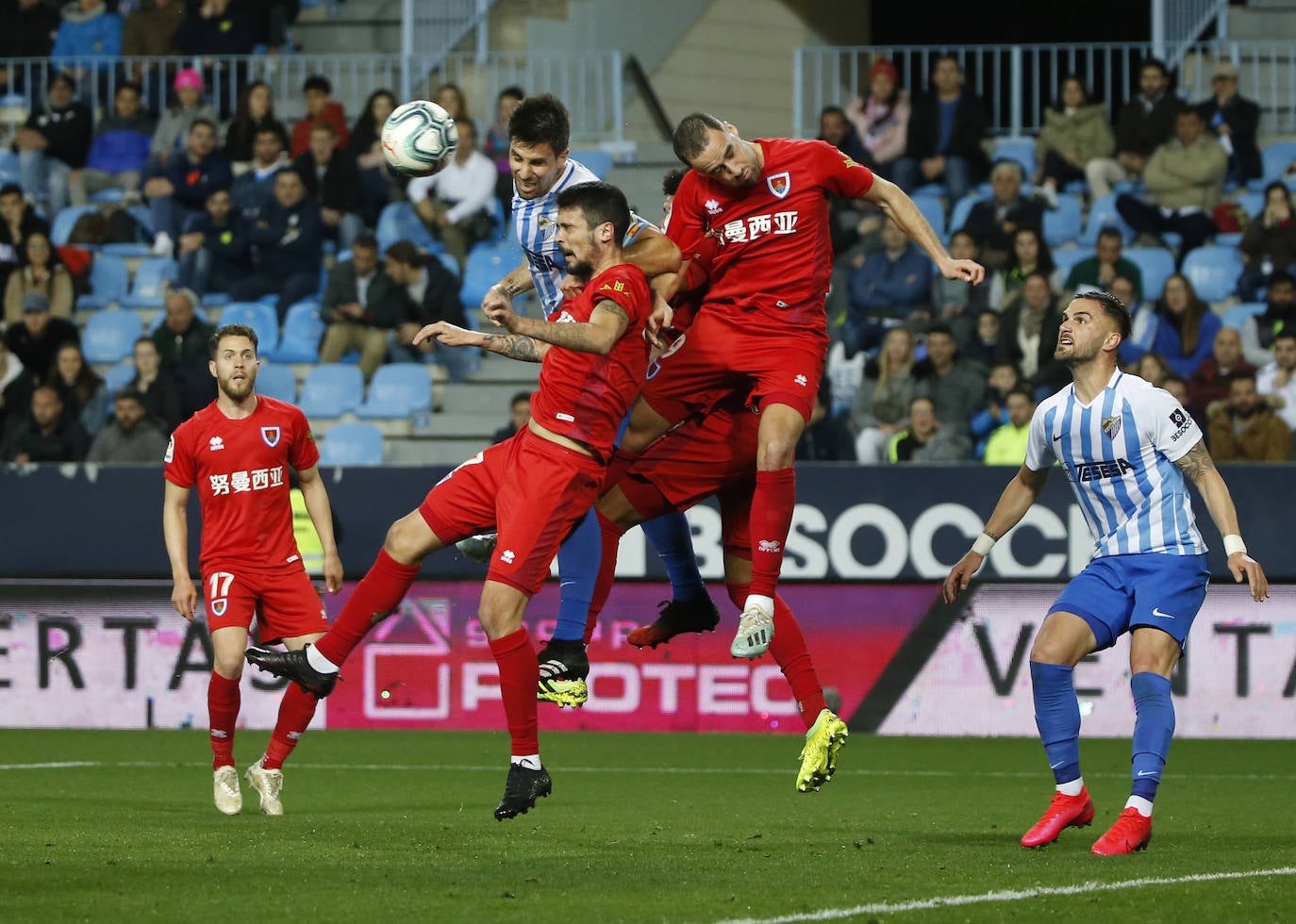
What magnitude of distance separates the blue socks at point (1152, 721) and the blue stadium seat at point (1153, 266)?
8.37m

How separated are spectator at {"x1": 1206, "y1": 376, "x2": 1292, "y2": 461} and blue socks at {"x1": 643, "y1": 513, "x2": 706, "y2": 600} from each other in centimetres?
591

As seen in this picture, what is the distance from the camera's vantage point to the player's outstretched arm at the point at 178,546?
9258mm

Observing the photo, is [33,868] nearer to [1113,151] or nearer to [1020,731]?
[1020,731]

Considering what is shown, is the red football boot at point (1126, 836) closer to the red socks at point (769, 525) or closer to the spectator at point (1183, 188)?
the red socks at point (769, 525)

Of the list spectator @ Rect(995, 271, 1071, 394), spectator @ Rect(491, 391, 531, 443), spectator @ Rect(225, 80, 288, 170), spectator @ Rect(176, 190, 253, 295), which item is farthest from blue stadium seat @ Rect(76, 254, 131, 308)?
spectator @ Rect(995, 271, 1071, 394)

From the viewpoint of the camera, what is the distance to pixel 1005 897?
5980 millimetres

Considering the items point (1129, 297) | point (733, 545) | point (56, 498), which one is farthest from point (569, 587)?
point (1129, 297)

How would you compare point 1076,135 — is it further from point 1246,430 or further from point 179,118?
point 179,118

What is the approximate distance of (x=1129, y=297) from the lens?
1466 cm

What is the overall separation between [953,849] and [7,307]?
1187 centimetres

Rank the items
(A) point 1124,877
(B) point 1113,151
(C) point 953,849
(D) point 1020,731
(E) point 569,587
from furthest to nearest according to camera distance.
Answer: (B) point 1113,151
(D) point 1020,731
(E) point 569,587
(C) point 953,849
(A) point 1124,877

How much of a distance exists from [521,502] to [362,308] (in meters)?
8.78

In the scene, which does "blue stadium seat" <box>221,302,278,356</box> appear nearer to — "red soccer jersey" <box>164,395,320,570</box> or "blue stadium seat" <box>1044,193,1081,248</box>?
"blue stadium seat" <box>1044,193,1081,248</box>

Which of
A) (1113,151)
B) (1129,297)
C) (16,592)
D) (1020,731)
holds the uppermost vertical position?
(1113,151)
